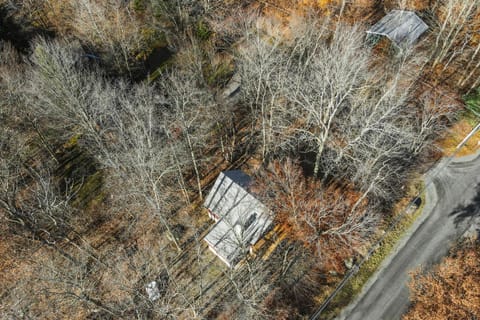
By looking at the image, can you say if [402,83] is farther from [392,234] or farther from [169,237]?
[169,237]

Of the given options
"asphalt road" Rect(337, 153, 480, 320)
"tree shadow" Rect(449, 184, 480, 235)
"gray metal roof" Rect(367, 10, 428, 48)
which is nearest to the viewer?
"asphalt road" Rect(337, 153, 480, 320)

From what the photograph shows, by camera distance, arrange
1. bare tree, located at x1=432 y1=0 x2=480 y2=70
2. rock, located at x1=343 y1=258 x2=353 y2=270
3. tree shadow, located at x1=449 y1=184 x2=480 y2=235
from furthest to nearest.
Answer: bare tree, located at x1=432 y1=0 x2=480 y2=70 < tree shadow, located at x1=449 y1=184 x2=480 y2=235 < rock, located at x1=343 y1=258 x2=353 y2=270

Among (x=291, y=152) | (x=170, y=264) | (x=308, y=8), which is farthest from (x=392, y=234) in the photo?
(x=308, y=8)

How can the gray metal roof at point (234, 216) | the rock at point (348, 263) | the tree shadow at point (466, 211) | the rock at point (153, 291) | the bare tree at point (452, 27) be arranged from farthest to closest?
the bare tree at point (452, 27) < the tree shadow at point (466, 211) < the rock at point (348, 263) < the gray metal roof at point (234, 216) < the rock at point (153, 291)

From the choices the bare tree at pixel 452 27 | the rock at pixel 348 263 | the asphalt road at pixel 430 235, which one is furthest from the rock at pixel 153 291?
the bare tree at pixel 452 27

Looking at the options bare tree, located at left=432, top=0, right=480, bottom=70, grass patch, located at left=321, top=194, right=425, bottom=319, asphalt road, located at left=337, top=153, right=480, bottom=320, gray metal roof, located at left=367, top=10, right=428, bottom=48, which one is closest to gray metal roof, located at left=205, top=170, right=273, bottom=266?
grass patch, located at left=321, top=194, right=425, bottom=319

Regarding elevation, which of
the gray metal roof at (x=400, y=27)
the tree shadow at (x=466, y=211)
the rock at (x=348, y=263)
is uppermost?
the gray metal roof at (x=400, y=27)

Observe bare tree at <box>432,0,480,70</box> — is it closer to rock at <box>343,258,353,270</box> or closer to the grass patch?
the grass patch

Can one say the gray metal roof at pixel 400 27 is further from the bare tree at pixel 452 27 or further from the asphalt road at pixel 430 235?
the asphalt road at pixel 430 235
